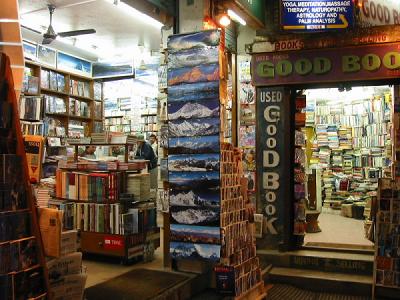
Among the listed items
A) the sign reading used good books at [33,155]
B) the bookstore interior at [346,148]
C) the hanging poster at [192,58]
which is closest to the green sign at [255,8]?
the hanging poster at [192,58]

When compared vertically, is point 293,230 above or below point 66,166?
below

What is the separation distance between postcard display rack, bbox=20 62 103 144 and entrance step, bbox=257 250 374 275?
4.52m

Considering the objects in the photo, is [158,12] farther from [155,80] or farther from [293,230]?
[155,80]

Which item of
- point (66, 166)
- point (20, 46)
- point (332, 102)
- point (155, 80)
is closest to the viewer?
point (20, 46)

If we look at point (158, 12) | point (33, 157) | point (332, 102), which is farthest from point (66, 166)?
point (332, 102)

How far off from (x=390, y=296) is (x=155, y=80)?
6746mm

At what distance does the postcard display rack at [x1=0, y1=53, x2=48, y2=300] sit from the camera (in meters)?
2.29

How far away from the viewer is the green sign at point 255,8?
501cm

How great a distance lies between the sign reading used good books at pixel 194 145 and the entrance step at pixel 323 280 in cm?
150

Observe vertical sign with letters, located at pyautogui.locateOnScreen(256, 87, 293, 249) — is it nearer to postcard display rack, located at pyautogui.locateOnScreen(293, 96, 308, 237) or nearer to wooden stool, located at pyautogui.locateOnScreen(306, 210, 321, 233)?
postcard display rack, located at pyautogui.locateOnScreen(293, 96, 308, 237)

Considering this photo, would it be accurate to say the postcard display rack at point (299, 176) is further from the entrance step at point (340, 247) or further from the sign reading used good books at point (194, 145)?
the sign reading used good books at point (194, 145)

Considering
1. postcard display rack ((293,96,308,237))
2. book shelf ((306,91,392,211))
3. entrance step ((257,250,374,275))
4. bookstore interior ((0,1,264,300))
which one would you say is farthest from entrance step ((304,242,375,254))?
book shelf ((306,91,392,211))

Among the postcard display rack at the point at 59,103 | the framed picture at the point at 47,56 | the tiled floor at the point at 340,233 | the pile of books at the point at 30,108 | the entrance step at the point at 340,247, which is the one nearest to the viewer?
the entrance step at the point at 340,247

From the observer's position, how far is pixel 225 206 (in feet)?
13.6
